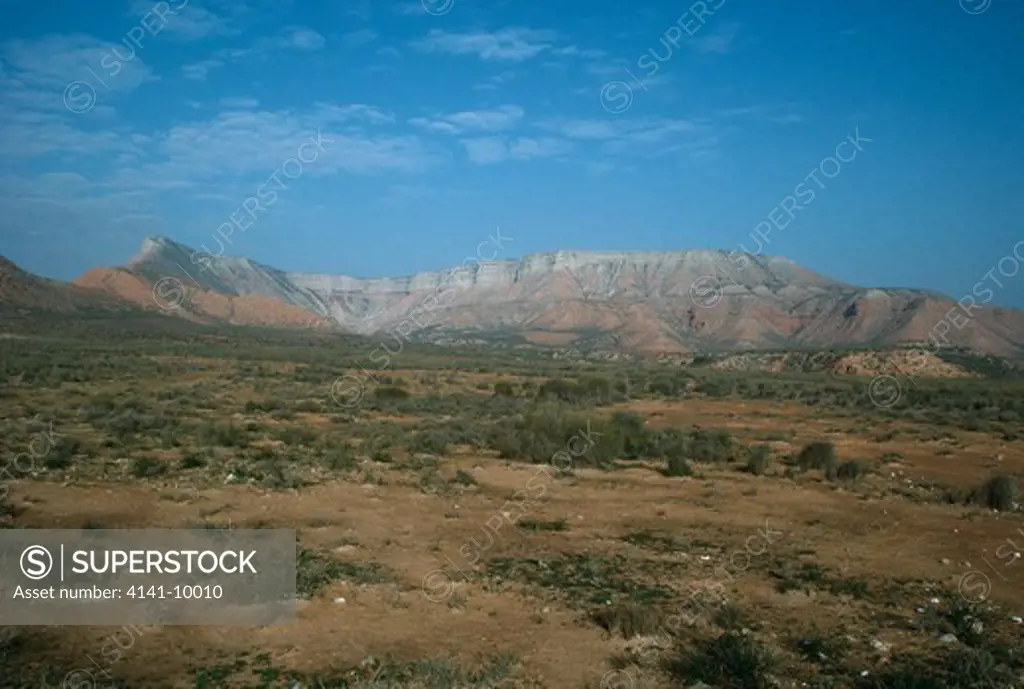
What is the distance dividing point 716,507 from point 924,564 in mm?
4250

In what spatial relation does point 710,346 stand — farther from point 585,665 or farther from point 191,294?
point 585,665

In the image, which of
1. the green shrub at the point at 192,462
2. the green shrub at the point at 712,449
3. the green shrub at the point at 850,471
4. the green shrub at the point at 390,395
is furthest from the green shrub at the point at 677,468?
the green shrub at the point at 390,395

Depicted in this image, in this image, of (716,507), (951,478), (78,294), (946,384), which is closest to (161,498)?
(716,507)

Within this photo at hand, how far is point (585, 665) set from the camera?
7051mm

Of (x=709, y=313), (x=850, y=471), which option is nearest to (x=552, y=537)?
(x=850, y=471)

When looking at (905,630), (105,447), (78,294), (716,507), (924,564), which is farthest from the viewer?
(78,294)

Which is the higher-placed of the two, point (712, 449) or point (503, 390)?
point (503, 390)

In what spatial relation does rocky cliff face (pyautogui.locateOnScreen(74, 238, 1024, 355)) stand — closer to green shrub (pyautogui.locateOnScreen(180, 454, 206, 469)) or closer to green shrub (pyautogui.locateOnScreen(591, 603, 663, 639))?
green shrub (pyautogui.locateOnScreen(180, 454, 206, 469))

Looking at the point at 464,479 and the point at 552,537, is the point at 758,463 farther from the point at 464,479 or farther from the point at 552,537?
the point at 552,537

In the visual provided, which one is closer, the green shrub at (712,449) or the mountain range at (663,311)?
the green shrub at (712,449)

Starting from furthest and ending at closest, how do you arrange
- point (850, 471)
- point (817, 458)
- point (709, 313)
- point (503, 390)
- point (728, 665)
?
point (709, 313) → point (503, 390) → point (817, 458) → point (850, 471) → point (728, 665)

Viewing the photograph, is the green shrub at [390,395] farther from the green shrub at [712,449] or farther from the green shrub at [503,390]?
the green shrub at [712,449]

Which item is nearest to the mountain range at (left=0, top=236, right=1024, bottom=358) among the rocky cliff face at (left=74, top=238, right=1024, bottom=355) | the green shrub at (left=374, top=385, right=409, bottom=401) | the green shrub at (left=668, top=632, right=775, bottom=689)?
the rocky cliff face at (left=74, top=238, right=1024, bottom=355)

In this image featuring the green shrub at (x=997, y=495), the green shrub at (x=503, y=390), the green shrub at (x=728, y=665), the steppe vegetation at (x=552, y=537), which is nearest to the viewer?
the green shrub at (x=728, y=665)
